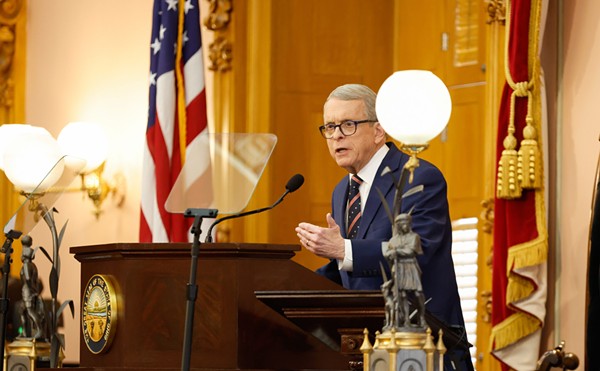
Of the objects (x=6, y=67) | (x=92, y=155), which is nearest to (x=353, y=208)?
(x=92, y=155)

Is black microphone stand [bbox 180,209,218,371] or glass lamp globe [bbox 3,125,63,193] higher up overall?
glass lamp globe [bbox 3,125,63,193]

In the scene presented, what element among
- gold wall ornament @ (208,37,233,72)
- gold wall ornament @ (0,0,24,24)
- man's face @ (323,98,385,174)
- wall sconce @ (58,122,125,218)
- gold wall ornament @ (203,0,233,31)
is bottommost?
man's face @ (323,98,385,174)

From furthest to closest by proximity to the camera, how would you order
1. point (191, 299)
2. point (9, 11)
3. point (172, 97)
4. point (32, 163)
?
point (9, 11) → point (172, 97) → point (32, 163) → point (191, 299)

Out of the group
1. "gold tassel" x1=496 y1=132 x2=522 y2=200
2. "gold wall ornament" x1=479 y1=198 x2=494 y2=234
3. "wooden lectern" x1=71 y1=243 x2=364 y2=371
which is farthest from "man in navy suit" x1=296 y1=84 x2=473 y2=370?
"gold wall ornament" x1=479 y1=198 x2=494 y2=234

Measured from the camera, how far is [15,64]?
9.77m

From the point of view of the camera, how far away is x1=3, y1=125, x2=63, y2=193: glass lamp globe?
4.78 metres

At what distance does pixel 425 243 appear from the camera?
4207 mm

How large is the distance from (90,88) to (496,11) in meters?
3.74

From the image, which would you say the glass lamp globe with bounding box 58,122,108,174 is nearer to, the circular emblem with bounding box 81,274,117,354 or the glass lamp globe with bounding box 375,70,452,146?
the circular emblem with bounding box 81,274,117,354

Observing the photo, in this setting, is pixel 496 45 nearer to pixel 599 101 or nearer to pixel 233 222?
pixel 599 101

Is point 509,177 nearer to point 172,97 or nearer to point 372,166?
point 372,166

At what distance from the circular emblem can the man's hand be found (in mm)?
Result: 606

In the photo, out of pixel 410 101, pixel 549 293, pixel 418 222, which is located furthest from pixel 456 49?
pixel 410 101

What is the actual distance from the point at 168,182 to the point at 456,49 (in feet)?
5.70
